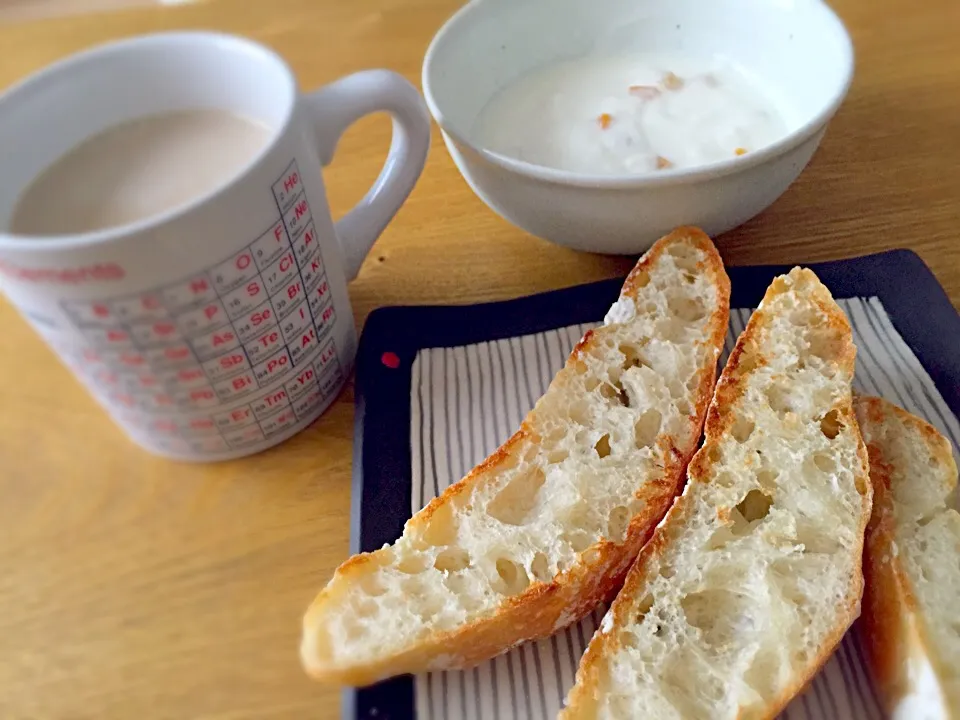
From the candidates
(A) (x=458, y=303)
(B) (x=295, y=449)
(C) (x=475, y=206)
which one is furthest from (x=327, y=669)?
(C) (x=475, y=206)

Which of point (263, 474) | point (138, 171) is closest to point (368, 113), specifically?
point (138, 171)

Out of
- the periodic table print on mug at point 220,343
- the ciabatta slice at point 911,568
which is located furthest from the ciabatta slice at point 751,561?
the periodic table print on mug at point 220,343

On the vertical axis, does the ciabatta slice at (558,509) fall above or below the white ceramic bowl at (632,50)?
below

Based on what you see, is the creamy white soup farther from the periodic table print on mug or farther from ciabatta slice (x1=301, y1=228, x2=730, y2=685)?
the periodic table print on mug

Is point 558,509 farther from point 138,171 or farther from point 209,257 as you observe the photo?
point 138,171

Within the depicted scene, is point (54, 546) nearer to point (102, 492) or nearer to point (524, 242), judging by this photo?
point (102, 492)

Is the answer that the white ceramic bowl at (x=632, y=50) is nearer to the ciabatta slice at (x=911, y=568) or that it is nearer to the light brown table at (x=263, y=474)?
the light brown table at (x=263, y=474)
